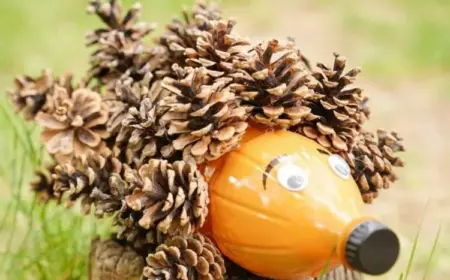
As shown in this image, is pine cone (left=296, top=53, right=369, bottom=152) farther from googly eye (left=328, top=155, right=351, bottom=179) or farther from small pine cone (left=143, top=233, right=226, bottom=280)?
small pine cone (left=143, top=233, right=226, bottom=280)

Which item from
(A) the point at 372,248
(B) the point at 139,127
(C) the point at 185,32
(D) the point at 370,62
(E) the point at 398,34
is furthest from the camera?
(E) the point at 398,34

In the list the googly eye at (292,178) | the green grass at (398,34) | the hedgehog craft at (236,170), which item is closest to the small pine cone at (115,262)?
the hedgehog craft at (236,170)

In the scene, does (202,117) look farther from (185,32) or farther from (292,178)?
(185,32)

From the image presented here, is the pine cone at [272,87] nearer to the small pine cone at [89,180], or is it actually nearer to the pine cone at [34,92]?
the small pine cone at [89,180]

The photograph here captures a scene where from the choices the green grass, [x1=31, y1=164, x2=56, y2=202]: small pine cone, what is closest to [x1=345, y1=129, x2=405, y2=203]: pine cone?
[x1=31, y1=164, x2=56, y2=202]: small pine cone

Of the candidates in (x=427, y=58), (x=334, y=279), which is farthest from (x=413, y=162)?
(x=334, y=279)

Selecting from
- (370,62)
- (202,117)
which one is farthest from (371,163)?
(370,62)

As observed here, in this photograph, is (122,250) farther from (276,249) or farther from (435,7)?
(435,7)
